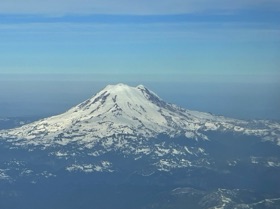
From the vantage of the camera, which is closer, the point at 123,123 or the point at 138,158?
the point at 138,158

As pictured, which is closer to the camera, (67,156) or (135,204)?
(135,204)

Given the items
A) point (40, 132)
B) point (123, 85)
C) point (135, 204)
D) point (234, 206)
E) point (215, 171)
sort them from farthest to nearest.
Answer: point (123, 85) < point (40, 132) < point (215, 171) < point (135, 204) < point (234, 206)

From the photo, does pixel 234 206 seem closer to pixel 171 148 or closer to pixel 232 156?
pixel 232 156

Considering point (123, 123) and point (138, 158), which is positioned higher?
point (123, 123)

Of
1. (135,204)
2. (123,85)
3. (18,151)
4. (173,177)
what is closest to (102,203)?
(135,204)

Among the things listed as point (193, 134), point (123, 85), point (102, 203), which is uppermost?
point (123, 85)

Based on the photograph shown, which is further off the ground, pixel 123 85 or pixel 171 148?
pixel 123 85

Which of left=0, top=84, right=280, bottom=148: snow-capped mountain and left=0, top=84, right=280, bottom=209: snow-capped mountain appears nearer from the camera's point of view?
left=0, top=84, right=280, bottom=209: snow-capped mountain

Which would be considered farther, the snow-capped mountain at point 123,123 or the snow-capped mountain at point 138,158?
the snow-capped mountain at point 123,123
